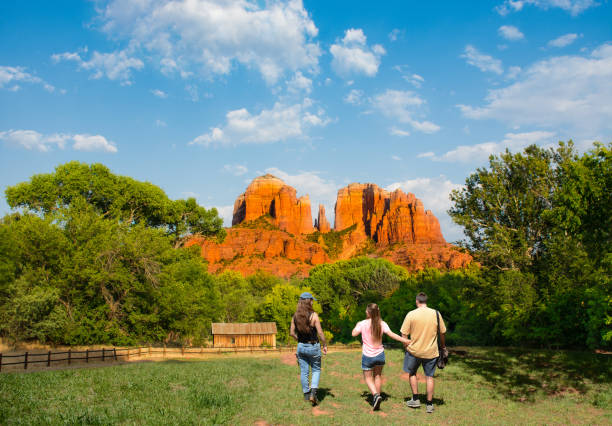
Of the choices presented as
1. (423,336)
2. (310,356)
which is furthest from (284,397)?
(423,336)

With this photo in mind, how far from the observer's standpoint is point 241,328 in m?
44.4

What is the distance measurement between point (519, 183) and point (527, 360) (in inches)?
379

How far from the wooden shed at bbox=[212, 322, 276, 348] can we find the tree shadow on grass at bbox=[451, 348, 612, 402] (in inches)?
1089

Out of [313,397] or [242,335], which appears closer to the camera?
[313,397]

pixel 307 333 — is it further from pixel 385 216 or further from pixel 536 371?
pixel 385 216

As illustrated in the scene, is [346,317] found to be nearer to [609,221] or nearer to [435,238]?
[609,221]

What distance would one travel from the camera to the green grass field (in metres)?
7.86

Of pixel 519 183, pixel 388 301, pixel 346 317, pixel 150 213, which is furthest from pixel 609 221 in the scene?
pixel 346 317

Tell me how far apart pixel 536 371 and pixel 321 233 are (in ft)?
509

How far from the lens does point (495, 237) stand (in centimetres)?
2177

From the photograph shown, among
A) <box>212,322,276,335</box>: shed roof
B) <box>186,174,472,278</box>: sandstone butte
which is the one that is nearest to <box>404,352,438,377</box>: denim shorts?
<box>212,322,276,335</box>: shed roof

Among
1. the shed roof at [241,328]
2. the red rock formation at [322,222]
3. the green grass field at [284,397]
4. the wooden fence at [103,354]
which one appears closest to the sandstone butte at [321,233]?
the red rock formation at [322,222]

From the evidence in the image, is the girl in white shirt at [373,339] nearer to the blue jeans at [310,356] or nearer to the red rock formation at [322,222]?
the blue jeans at [310,356]

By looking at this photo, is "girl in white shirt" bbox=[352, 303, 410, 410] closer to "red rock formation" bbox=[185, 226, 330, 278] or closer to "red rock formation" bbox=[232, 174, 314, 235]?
"red rock formation" bbox=[185, 226, 330, 278]
